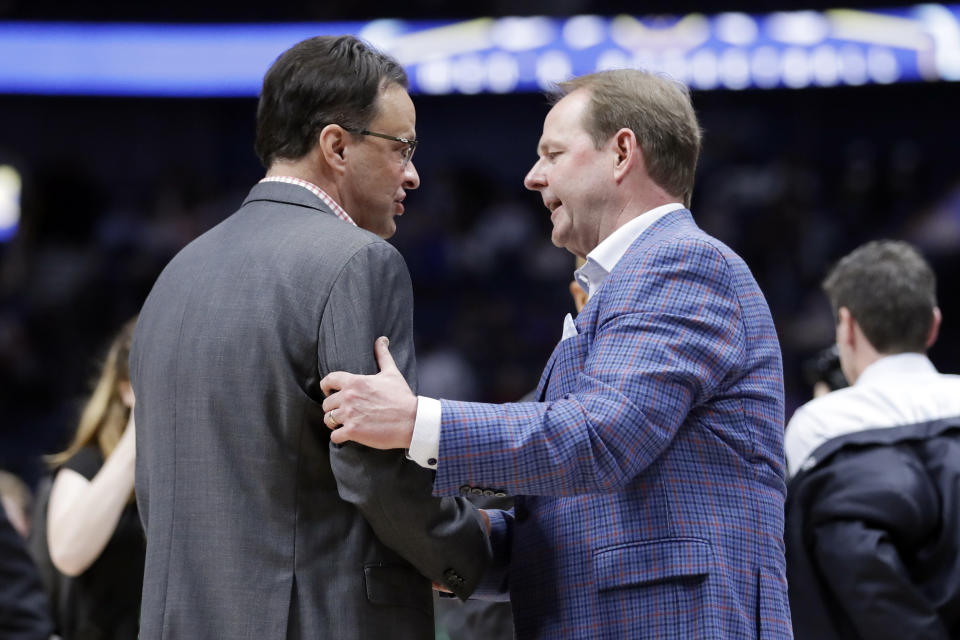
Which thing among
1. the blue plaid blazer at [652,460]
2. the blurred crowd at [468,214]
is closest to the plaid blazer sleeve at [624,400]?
the blue plaid blazer at [652,460]

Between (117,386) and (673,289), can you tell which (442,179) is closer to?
(117,386)

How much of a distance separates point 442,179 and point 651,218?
850cm

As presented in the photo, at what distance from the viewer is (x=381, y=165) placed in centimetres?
241

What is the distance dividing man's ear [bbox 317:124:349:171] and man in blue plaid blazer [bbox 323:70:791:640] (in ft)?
1.53

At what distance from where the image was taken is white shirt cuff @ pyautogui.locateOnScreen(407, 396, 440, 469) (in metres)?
2.02

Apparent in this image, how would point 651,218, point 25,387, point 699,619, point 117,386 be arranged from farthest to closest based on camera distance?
1. point 25,387
2. point 117,386
3. point 651,218
4. point 699,619

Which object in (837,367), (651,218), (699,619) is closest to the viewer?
(699,619)

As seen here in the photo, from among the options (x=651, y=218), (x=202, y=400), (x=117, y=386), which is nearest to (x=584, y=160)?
(x=651, y=218)

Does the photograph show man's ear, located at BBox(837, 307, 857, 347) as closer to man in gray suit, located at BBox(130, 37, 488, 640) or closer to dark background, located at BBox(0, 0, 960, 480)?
man in gray suit, located at BBox(130, 37, 488, 640)

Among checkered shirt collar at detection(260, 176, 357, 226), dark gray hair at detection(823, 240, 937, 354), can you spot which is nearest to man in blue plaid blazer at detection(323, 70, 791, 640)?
checkered shirt collar at detection(260, 176, 357, 226)

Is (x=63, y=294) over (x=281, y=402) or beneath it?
over

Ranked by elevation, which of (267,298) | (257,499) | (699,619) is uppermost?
(267,298)

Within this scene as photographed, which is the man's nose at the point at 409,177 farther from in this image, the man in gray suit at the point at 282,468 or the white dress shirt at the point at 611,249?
the white dress shirt at the point at 611,249

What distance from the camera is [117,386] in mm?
3461
